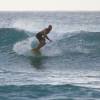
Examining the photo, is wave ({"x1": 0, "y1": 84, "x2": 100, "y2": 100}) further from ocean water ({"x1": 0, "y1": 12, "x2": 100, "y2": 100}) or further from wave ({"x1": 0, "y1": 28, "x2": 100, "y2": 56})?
wave ({"x1": 0, "y1": 28, "x2": 100, "y2": 56})

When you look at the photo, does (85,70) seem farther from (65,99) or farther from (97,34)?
(97,34)

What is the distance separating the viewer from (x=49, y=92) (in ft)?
43.1

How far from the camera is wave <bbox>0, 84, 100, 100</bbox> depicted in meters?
12.7

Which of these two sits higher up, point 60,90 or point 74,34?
point 74,34

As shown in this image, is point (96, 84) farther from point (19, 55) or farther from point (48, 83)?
point (19, 55)

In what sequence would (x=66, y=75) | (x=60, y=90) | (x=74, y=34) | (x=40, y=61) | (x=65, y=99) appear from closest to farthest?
(x=65, y=99) < (x=60, y=90) < (x=66, y=75) < (x=40, y=61) < (x=74, y=34)

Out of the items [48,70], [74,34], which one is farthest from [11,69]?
[74,34]

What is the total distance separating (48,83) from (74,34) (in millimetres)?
13443

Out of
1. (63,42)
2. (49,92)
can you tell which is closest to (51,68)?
(49,92)

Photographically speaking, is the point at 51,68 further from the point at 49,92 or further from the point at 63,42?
the point at 63,42

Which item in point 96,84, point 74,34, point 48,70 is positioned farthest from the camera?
point 74,34

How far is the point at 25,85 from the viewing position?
1388cm

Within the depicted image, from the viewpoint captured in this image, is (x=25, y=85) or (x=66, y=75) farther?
(x=66, y=75)

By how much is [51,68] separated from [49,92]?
16.0 feet
